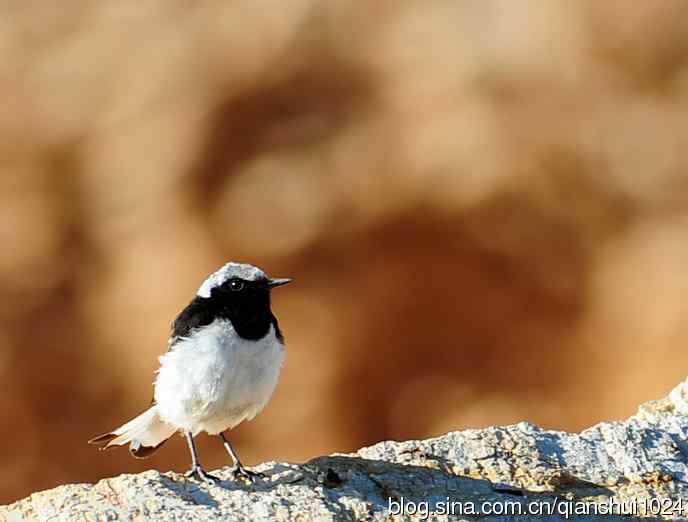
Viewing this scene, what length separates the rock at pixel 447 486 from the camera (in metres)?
5.71

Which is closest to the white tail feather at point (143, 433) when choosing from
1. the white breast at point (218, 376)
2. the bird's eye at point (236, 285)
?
the white breast at point (218, 376)

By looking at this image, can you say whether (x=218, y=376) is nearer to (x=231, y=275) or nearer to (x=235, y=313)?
(x=235, y=313)

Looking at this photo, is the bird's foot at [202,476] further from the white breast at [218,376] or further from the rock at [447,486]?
the white breast at [218,376]

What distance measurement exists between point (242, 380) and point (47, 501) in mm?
1220

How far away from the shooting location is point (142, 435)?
23.8ft

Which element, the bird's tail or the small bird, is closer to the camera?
the small bird

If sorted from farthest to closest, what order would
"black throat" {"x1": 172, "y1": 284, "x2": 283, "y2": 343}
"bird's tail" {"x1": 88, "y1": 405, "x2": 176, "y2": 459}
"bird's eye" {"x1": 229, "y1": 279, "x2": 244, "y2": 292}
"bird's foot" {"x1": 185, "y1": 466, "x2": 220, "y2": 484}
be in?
1. "bird's tail" {"x1": 88, "y1": 405, "x2": 176, "y2": 459}
2. "bird's eye" {"x1": 229, "y1": 279, "x2": 244, "y2": 292}
3. "black throat" {"x1": 172, "y1": 284, "x2": 283, "y2": 343}
4. "bird's foot" {"x1": 185, "y1": 466, "x2": 220, "y2": 484}

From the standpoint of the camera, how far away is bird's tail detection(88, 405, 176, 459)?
7191mm

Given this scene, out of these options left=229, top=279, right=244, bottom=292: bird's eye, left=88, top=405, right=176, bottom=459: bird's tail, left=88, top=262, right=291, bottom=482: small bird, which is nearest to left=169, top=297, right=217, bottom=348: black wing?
left=88, top=262, right=291, bottom=482: small bird

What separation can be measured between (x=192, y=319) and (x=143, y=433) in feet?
3.19

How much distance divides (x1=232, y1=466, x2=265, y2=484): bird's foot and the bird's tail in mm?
1153

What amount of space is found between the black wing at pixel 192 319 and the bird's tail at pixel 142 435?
0.63 m

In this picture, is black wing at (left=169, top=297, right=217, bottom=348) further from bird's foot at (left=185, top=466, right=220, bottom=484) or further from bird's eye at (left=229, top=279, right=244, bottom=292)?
bird's foot at (left=185, top=466, right=220, bottom=484)

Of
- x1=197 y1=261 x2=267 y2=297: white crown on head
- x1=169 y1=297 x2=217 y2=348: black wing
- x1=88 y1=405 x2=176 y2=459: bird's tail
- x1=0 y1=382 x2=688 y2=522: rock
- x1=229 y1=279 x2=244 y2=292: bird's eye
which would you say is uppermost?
x1=197 y1=261 x2=267 y2=297: white crown on head
